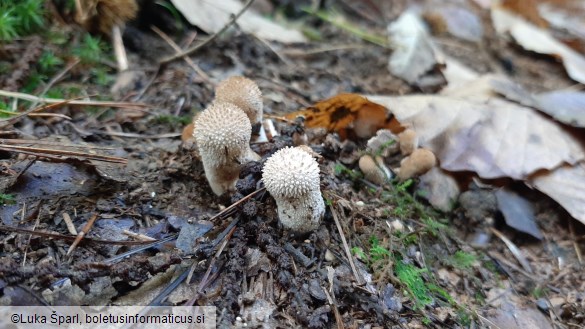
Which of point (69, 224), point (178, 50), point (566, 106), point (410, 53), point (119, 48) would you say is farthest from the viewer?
point (410, 53)

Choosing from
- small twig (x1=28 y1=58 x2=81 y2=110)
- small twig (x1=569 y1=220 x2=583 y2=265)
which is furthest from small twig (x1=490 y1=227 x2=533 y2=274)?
small twig (x1=28 y1=58 x2=81 y2=110)

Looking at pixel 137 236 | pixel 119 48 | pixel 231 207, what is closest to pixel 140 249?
pixel 137 236

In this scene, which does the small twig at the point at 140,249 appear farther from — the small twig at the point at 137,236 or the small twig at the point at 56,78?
the small twig at the point at 56,78

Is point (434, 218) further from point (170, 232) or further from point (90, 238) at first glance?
point (90, 238)

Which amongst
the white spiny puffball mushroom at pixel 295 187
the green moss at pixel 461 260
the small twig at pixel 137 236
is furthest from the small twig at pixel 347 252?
the small twig at pixel 137 236

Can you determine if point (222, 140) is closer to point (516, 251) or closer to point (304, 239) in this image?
point (304, 239)

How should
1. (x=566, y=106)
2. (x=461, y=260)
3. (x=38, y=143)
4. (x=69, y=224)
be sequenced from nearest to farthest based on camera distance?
1. (x=69, y=224)
2. (x=38, y=143)
3. (x=461, y=260)
4. (x=566, y=106)
